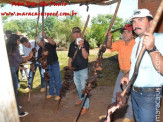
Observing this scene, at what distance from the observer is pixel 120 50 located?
11.6ft

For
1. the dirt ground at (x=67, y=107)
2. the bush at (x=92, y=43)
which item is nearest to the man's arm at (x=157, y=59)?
the dirt ground at (x=67, y=107)

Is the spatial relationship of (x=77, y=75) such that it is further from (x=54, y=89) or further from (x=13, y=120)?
(x=13, y=120)

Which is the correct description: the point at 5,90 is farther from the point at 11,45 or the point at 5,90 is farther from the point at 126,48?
the point at 11,45

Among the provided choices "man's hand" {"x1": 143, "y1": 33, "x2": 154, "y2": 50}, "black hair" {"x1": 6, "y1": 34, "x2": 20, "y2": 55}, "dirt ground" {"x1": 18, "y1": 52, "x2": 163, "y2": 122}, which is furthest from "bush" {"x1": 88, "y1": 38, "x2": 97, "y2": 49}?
"man's hand" {"x1": 143, "y1": 33, "x2": 154, "y2": 50}

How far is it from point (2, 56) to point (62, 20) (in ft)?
85.3

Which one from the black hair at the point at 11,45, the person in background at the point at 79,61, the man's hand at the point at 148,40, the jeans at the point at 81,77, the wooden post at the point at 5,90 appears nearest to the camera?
the wooden post at the point at 5,90

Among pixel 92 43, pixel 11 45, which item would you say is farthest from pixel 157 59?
pixel 92 43

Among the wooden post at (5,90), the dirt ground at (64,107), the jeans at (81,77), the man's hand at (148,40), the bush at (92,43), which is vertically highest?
the man's hand at (148,40)

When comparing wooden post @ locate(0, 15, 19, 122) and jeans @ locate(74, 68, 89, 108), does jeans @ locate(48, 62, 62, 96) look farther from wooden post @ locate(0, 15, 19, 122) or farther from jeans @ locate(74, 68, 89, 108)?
wooden post @ locate(0, 15, 19, 122)

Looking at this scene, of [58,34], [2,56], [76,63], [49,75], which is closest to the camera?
[2,56]

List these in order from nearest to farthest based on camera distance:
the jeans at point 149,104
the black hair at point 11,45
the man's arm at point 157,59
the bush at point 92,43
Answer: the man's arm at point 157,59
the jeans at point 149,104
the black hair at point 11,45
the bush at point 92,43

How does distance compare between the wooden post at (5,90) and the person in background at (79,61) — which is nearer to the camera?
the wooden post at (5,90)

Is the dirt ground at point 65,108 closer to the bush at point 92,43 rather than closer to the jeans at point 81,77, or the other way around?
the jeans at point 81,77

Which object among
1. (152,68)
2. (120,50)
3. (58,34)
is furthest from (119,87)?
(58,34)
